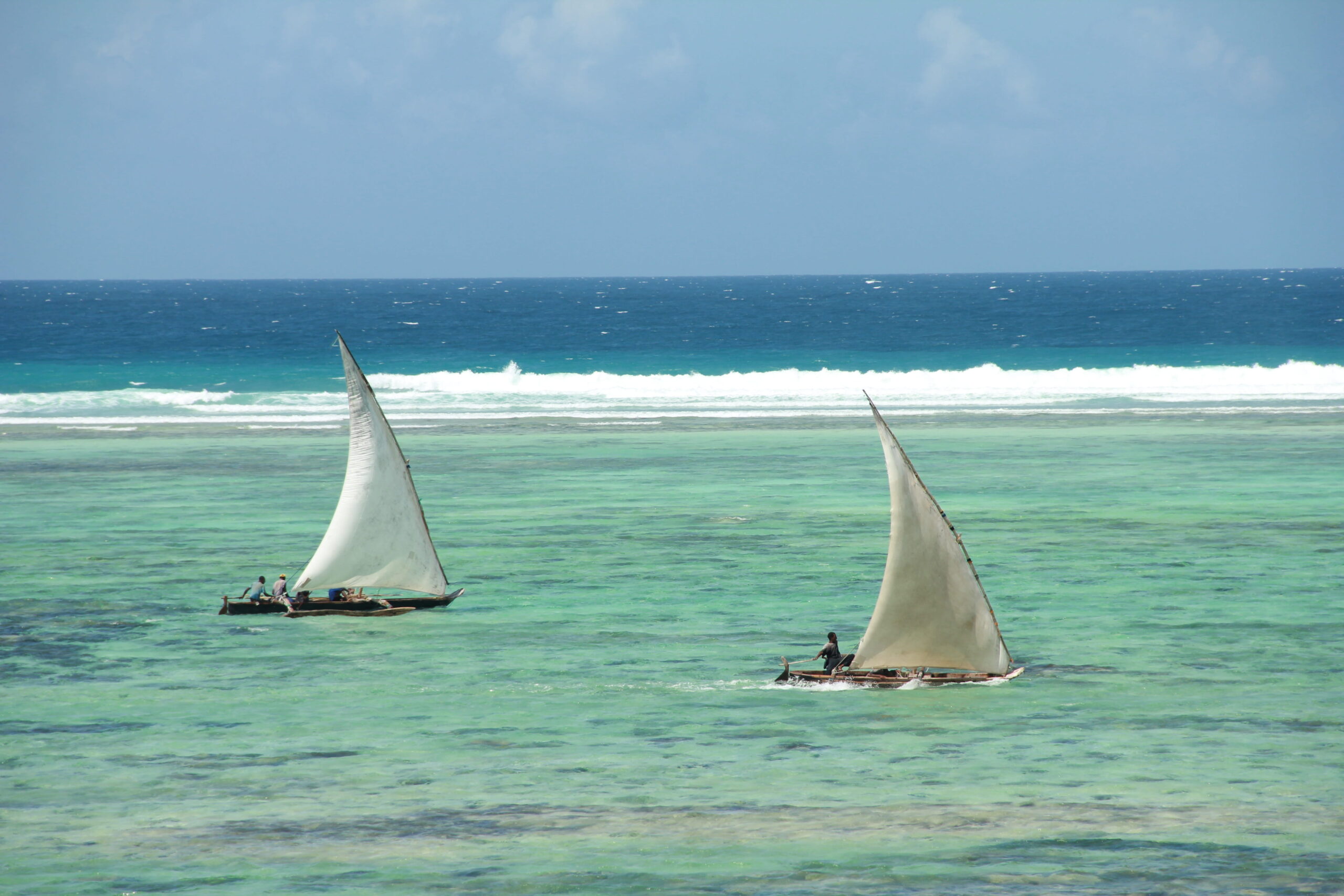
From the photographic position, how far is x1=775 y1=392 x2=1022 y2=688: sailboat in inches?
795

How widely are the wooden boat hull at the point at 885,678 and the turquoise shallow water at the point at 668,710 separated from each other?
244mm

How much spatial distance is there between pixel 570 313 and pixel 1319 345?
74336mm

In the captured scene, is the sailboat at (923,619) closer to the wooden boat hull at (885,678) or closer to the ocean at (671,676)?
the wooden boat hull at (885,678)

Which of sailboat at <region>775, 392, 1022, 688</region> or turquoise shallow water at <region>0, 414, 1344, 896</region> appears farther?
sailboat at <region>775, 392, 1022, 688</region>

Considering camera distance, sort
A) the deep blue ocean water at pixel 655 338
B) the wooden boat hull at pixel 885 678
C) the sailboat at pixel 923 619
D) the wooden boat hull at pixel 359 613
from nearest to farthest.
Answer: the sailboat at pixel 923 619 → the wooden boat hull at pixel 885 678 → the wooden boat hull at pixel 359 613 → the deep blue ocean water at pixel 655 338

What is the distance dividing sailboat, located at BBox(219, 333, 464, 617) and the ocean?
2.64 feet

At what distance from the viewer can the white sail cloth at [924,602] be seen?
20.1 metres

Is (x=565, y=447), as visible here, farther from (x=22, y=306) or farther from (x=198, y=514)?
(x=22, y=306)

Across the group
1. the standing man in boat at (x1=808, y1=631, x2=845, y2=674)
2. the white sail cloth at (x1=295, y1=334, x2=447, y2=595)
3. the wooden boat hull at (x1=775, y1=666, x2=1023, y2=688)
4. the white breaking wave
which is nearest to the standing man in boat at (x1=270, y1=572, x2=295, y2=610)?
the white sail cloth at (x1=295, y1=334, x2=447, y2=595)

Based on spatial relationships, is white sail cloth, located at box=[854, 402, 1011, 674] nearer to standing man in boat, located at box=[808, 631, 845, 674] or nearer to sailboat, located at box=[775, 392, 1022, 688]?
sailboat, located at box=[775, 392, 1022, 688]

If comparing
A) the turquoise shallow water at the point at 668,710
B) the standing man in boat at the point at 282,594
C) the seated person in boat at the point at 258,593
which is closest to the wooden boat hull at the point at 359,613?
the standing man in boat at the point at 282,594

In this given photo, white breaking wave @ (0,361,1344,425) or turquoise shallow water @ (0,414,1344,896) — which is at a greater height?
white breaking wave @ (0,361,1344,425)

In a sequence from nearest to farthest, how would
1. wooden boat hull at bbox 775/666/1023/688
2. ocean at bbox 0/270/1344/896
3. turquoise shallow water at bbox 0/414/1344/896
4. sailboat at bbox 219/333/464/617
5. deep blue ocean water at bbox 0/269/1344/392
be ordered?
turquoise shallow water at bbox 0/414/1344/896 < ocean at bbox 0/270/1344/896 < wooden boat hull at bbox 775/666/1023/688 < sailboat at bbox 219/333/464/617 < deep blue ocean water at bbox 0/269/1344/392

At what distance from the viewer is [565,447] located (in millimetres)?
51562
